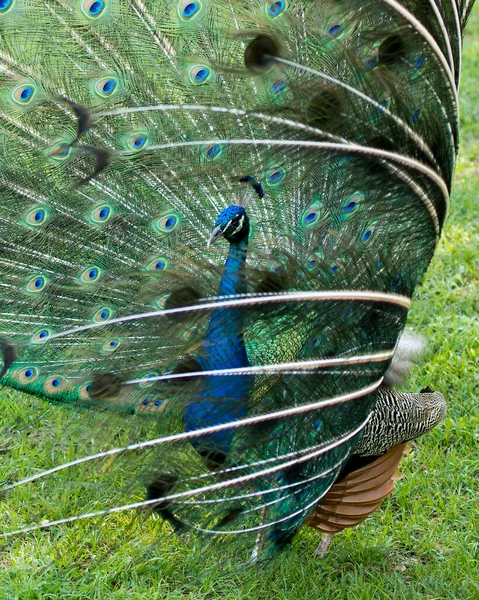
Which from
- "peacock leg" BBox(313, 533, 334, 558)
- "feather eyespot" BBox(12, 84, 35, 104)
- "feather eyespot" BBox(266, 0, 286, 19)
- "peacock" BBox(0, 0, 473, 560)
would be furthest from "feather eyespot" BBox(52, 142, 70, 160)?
"peacock leg" BBox(313, 533, 334, 558)

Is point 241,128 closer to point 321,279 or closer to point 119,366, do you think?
point 321,279

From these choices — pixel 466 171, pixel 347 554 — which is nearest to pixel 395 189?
pixel 347 554

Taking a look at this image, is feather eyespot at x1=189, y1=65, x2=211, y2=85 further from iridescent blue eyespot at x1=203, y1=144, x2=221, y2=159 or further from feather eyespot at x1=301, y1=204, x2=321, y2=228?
feather eyespot at x1=301, y1=204, x2=321, y2=228

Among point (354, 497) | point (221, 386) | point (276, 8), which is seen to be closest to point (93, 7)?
point (276, 8)

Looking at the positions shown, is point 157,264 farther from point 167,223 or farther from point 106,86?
point 106,86

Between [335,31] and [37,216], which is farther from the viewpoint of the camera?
[37,216]

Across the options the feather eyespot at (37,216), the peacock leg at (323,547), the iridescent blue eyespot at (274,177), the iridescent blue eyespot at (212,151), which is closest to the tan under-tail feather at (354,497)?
the peacock leg at (323,547)

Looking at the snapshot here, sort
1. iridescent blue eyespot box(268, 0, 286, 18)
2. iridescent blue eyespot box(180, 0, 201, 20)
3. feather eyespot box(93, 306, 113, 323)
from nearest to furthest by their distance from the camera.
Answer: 1. iridescent blue eyespot box(268, 0, 286, 18)
2. iridescent blue eyespot box(180, 0, 201, 20)
3. feather eyespot box(93, 306, 113, 323)

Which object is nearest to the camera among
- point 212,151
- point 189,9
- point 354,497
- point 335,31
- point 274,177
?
point 335,31
